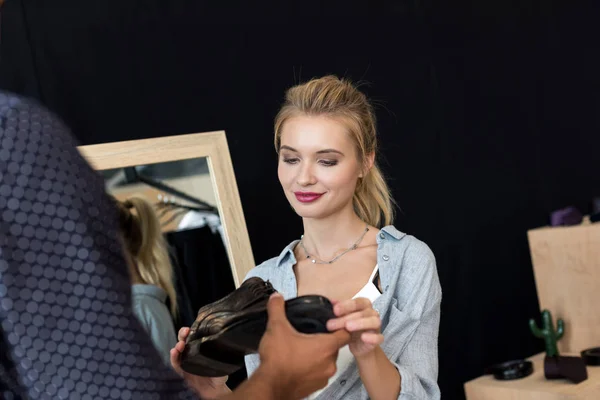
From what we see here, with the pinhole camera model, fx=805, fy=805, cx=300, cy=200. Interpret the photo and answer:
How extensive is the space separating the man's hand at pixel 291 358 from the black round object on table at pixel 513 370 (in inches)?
90.3

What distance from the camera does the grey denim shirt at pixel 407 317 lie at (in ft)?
6.22

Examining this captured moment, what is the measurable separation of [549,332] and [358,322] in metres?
2.29

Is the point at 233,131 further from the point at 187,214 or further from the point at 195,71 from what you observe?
the point at 187,214

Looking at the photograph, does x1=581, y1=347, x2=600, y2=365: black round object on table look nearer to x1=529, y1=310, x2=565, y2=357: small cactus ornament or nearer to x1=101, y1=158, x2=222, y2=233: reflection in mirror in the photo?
x1=529, y1=310, x2=565, y2=357: small cactus ornament

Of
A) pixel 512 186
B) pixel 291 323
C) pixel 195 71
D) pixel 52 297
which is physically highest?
pixel 195 71

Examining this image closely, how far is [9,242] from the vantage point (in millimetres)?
920

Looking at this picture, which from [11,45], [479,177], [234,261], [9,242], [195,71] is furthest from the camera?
[479,177]

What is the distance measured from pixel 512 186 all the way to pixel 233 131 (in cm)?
180

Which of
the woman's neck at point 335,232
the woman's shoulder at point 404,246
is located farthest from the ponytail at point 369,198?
the woman's shoulder at point 404,246

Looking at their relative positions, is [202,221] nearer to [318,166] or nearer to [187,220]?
[187,220]

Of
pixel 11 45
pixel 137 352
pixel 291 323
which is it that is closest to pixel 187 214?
pixel 11 45

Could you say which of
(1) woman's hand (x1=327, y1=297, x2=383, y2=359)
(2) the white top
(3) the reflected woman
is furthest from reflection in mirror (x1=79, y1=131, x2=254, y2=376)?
(1) woman's hand (x1=327, y1=297, x2=383, y2=359)

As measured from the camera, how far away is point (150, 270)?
2.51m

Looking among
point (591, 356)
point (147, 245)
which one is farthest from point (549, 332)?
point (147, 245)
